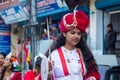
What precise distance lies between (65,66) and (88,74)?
0.81 feet

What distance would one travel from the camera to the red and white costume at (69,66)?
11.6 ft

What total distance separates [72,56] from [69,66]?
132 mm

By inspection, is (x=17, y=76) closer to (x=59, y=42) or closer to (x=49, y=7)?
(x=59, y=42)

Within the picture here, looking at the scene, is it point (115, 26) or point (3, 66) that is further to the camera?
point (115, 26)

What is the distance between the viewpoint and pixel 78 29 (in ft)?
11.9

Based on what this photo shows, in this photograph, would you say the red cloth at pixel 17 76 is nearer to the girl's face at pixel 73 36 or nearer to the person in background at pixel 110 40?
the girl's face at pixel 73 36

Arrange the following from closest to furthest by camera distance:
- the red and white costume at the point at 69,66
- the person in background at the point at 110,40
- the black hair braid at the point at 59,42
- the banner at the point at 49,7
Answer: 1. the red and white costume at the point at 69,66
2. the black hair braid at the point at 59,42
3. the person in background at the point at 110,40
4. the banner at the point at 49,7

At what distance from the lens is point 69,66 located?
3553 mm

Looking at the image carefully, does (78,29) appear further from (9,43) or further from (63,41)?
(9,43)

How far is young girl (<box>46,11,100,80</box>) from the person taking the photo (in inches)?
140

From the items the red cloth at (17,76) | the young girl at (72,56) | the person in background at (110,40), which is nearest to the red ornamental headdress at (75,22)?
the young girl at (72,56)

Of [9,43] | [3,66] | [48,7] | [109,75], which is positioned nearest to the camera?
[109,75]

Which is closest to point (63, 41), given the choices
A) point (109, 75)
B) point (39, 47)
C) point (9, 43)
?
point (109, 75)

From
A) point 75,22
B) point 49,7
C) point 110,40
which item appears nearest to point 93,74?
point 75,22
